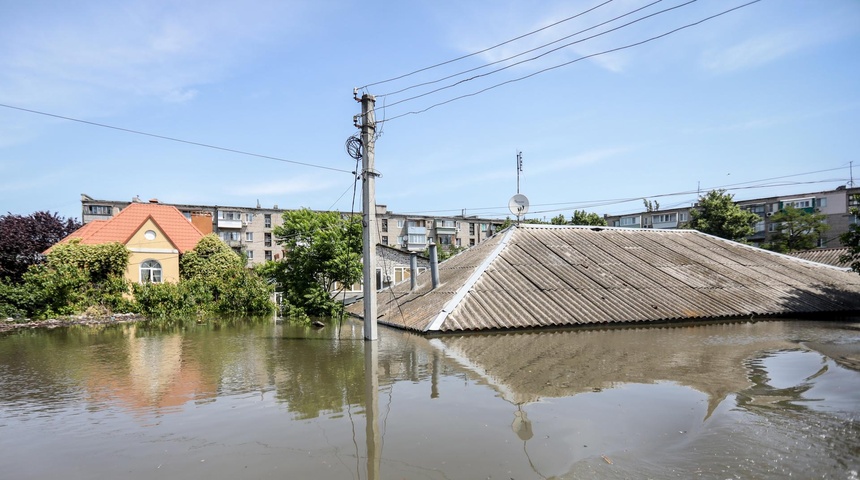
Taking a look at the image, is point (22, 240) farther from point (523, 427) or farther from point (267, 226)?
point (523, 427)

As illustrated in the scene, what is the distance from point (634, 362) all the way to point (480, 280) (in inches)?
340

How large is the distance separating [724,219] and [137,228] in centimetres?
5366

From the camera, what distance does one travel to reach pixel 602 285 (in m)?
20.9

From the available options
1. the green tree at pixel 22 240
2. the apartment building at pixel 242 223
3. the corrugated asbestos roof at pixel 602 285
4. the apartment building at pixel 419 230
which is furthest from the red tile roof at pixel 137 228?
the apartment building at pixel 419 230

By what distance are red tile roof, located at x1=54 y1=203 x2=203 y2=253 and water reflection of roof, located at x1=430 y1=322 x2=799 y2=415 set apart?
95.9ft

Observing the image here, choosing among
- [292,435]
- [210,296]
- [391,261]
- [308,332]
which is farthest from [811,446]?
[391,261]

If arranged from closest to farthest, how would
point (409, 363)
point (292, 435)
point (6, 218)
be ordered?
point (292, 435), point (409, 363), point (6, 218)

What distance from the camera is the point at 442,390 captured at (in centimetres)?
973

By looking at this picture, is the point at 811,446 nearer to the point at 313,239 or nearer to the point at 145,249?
the point at 313,239

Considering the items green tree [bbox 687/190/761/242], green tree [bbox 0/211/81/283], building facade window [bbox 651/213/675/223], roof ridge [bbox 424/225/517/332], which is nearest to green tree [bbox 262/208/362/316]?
roof ridge [bbox 424/225/517/332]

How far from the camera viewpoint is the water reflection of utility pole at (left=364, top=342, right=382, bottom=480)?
6.24 meters

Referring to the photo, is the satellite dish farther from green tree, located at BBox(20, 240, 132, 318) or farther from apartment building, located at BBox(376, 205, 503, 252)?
apartment building, located at BBox(376, 205, 503, 252)

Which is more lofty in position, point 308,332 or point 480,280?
point 480,280

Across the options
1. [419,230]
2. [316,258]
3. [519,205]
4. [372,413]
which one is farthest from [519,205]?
[419,230]
